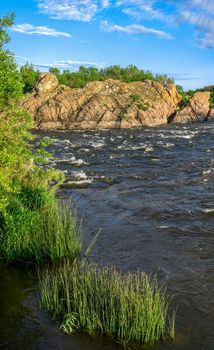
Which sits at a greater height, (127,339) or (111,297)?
(111,297)

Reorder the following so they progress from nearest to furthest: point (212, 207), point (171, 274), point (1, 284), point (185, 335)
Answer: point (185, 335) < point (1, 284) < point (171, 274) < point (212, 207)

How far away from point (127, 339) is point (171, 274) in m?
4.84

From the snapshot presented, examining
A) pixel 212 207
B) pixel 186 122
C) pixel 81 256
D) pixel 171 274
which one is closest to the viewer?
pixel 171 274

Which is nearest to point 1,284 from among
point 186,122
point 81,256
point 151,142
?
point 81,256

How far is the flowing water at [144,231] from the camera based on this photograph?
1066 centimetres

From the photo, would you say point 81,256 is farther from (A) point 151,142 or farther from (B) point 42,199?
(A) point 151,142

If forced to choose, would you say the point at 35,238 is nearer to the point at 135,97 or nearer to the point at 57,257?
the point at 57,257

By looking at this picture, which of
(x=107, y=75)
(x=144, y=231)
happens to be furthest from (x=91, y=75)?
A: (x=144, y=231)

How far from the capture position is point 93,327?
33.6 feet

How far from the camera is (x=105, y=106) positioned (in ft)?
244

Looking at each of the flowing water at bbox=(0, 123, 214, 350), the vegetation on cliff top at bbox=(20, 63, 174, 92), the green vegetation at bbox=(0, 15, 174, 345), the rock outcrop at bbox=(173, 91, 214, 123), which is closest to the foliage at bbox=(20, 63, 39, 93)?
the vegetation on cliff top at bbox=(20, 63, 174, 92)

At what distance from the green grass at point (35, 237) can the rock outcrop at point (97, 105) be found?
56728 mm

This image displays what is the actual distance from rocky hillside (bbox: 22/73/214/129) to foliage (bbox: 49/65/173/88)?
5.94 meters

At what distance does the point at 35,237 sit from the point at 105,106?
204ft
